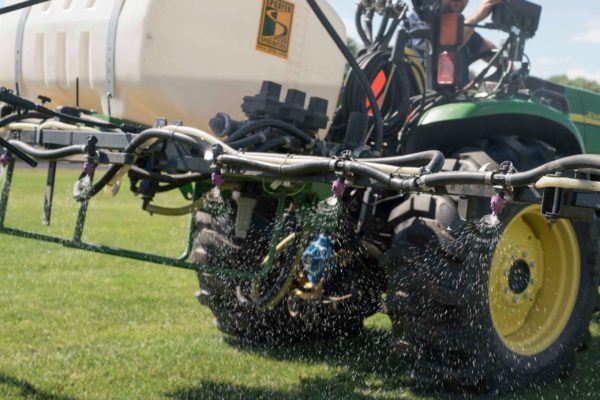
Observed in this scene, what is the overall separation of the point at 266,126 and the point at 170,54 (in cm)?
54

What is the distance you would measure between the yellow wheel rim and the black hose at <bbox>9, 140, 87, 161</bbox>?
2.01m

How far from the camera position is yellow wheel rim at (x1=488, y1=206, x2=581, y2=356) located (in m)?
4.03

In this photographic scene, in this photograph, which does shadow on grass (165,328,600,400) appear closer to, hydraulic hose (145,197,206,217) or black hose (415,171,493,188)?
hydraulic hose (145,197,206,217)

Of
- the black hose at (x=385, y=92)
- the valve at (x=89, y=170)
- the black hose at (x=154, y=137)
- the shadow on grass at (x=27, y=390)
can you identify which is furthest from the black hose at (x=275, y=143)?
the shadow on grass at (x=27, y=390)

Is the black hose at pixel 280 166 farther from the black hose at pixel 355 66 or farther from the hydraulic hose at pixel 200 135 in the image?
the black hose at pixel 355 66

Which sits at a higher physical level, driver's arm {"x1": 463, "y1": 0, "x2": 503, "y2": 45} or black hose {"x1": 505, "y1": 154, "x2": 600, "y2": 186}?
driver's arm {"x1": 463, "y1": 0, "x2": 503, "y2": 45}

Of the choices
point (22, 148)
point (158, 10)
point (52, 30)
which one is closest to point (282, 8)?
point (158, 10)

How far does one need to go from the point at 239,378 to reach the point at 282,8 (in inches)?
→ 72.5

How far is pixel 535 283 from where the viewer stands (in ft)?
13.8

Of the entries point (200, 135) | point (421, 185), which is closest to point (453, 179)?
point (421, 185)

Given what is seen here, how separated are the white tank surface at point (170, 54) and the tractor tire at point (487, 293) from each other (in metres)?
0.90

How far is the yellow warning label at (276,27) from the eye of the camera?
13.0 feet

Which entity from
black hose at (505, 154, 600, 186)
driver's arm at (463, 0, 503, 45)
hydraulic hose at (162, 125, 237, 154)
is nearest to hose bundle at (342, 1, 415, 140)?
driver's arm at (463, 0, 503, 45)

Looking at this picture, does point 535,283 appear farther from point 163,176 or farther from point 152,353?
point 152,353
